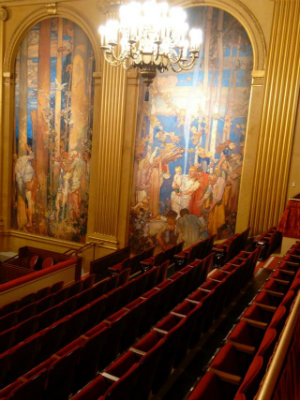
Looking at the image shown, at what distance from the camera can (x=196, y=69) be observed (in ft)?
12.5

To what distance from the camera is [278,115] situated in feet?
11.3

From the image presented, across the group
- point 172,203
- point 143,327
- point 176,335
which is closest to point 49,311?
point 143,327

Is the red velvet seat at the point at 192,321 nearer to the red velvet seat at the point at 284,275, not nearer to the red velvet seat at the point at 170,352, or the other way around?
the red velvet seat at the point at 170,352

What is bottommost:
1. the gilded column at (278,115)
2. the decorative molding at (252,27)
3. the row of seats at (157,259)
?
the row of seats at (157,259)

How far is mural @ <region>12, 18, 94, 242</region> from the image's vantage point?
14.4ft

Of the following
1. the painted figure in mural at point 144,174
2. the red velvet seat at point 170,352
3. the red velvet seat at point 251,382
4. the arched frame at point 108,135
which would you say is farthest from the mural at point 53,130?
the red velvet seat at point 251,382

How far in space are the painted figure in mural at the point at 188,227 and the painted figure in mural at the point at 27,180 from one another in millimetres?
2008

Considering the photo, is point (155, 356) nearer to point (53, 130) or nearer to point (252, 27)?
point (252, 27)

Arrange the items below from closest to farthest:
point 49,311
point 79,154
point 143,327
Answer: point 143,327 < point 49,311 < point 79,154

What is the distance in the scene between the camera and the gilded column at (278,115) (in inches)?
132

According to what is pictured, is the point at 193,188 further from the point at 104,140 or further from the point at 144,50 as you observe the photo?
the point at 144,50

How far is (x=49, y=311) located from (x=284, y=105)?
2647 millimetres

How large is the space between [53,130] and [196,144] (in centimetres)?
184

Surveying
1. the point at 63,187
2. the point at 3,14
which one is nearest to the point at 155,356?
the point at 63,187
